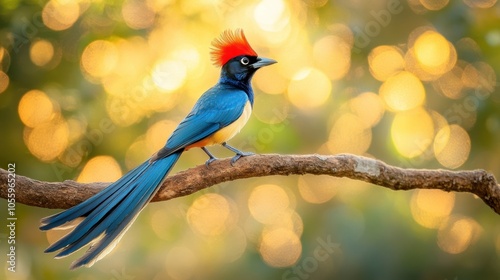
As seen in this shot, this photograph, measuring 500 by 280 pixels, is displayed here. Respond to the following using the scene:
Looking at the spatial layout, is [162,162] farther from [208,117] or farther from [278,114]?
[278,114]

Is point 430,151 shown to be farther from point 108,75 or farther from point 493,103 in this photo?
point 108,75

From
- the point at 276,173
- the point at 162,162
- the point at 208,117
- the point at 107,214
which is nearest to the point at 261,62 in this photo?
the point at 208,117

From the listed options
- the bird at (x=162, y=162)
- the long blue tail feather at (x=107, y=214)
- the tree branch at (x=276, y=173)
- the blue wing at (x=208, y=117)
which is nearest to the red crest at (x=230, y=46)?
the bird at (x=162, y=162)

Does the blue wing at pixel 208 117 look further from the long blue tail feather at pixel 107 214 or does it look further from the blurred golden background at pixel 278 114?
the blurred golden background at pixel 278 114

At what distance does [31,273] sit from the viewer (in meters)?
6.08

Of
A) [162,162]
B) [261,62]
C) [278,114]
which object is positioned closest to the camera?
[162,162]

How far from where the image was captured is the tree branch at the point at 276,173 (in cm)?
366

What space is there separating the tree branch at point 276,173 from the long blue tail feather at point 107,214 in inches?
6.4

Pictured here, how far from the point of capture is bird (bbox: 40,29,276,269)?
10.8 ft

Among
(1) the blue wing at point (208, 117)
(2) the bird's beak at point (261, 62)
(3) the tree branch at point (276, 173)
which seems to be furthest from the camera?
(2) the bird's beak at point (261, 62)

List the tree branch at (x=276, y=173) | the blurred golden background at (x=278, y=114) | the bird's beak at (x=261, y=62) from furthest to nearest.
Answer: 1. the blurred golden background at (x=278, y=114)
2. the bird's beak at (x=261, y=62)
3. the tree branch at (x=276, y=173)

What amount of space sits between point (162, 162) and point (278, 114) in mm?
3056

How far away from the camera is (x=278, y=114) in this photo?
6668 mm

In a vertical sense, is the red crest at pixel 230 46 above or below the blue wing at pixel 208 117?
above
